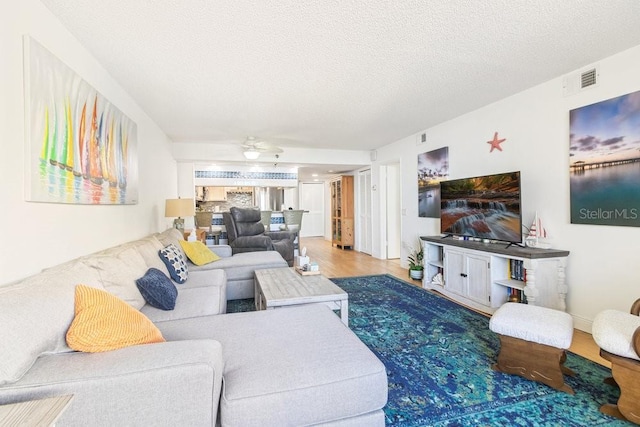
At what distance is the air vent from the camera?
8.43 ft

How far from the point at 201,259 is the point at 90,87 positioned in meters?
2.10

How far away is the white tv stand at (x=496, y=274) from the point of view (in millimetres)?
2754

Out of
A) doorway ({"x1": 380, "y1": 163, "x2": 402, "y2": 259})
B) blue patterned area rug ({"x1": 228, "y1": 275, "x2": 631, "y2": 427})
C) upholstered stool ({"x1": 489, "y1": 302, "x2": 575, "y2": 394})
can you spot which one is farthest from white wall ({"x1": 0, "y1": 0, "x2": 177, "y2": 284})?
doorway ({"x1": 380, "y1": 163, "x2": 402, "y2": 259})

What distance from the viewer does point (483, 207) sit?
3.42m

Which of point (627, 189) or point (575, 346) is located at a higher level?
point (627, 189)

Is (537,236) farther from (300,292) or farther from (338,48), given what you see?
(338,48)

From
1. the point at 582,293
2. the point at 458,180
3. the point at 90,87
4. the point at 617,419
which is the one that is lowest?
the point at 617,419

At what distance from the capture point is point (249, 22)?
1.92 meters

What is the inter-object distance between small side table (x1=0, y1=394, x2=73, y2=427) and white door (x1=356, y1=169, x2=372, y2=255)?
641 centimetres

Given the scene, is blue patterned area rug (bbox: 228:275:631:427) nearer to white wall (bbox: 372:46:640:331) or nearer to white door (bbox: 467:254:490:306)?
white door (bbox: 467:254:490:306)

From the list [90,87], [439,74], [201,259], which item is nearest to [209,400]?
[90,87]

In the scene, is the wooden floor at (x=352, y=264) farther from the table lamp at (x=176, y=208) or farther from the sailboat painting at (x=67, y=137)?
the sailboat painting at (x=67, y=137)

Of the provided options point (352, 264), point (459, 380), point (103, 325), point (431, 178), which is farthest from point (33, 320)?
point (352, 264)

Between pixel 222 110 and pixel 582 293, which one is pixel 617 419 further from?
pixel 222 110
